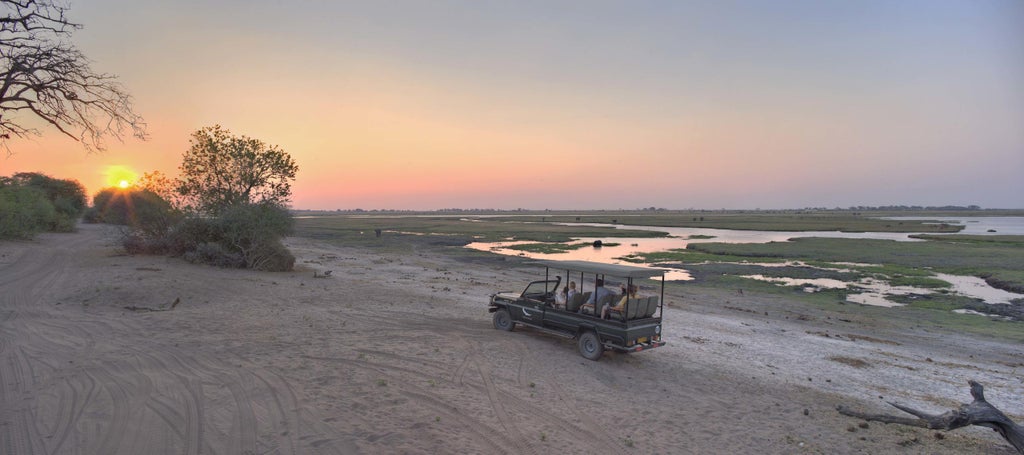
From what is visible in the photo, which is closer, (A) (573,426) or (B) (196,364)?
(A) (573,426)

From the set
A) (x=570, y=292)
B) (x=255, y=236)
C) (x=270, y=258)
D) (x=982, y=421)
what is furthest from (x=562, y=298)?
(x=255, y=236)

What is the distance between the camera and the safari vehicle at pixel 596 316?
11500 mm

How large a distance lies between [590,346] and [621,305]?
4.64 ft

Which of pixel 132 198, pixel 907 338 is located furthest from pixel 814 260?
pixel 132 198

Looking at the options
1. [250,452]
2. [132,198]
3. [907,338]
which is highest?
[132,198]

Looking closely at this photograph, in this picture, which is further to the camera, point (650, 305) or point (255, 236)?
point (255, 236)

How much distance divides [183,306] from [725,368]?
16.2 metres

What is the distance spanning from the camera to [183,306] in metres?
15.3

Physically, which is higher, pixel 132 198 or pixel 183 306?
pixel 132 198

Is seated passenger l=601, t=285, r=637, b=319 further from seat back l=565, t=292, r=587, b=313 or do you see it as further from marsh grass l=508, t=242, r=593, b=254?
marsh grass l=508, t=242, r=593, b=254

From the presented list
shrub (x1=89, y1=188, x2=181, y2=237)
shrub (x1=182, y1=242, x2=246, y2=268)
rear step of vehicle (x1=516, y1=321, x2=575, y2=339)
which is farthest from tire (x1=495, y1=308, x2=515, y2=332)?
shrub (x1=89, y1=188, x2=181, y2=237)

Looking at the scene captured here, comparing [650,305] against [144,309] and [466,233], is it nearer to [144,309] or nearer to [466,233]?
[144,309]

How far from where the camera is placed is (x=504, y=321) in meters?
14.5

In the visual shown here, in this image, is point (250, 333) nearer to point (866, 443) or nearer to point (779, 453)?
point (779, 453)
